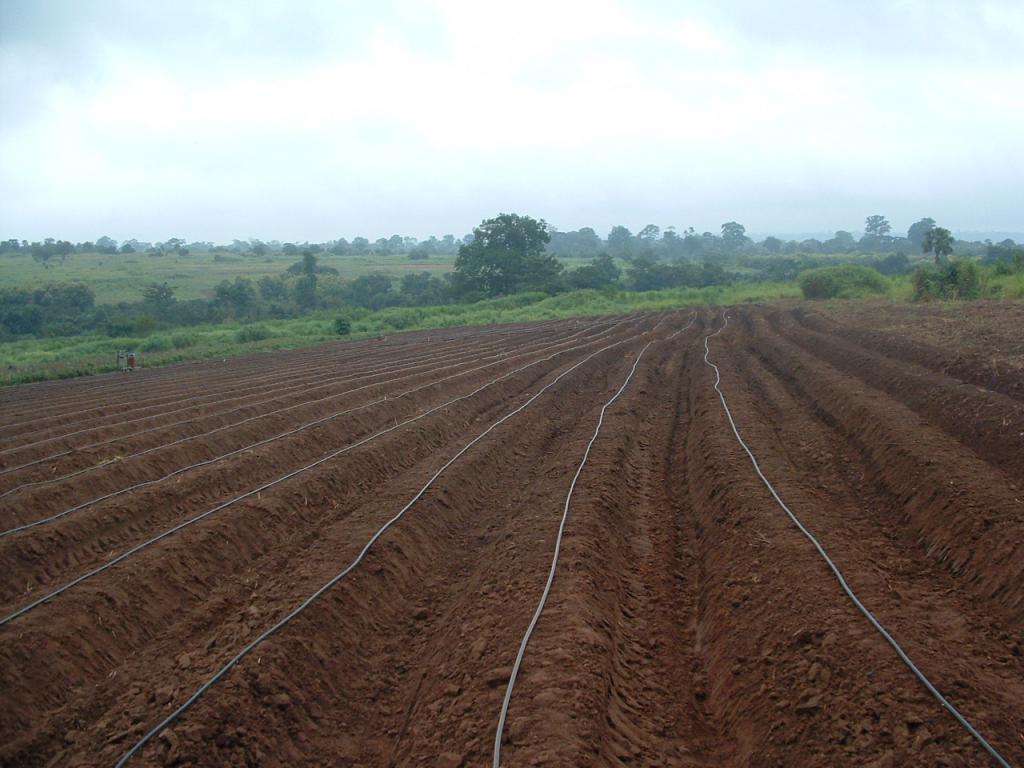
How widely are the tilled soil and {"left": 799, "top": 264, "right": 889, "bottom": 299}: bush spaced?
32.0 m

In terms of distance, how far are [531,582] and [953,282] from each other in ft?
102

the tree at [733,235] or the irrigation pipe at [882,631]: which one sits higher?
the tree at [733,235]

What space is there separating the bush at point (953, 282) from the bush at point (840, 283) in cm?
1167

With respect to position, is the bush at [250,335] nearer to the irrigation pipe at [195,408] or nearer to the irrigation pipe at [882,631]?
the irrigation pipe at [195,408]

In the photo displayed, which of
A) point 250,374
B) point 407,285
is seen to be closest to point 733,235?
point 407,285

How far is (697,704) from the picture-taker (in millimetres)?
5652

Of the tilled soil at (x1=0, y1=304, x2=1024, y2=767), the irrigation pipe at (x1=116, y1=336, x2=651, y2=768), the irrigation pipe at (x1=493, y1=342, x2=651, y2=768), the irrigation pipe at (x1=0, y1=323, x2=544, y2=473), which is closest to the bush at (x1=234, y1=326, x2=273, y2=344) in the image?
the irrigation pipe at (x1=0, y1=323, x2=544, y2=473)

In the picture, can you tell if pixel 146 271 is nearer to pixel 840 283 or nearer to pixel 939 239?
pixel 840 283

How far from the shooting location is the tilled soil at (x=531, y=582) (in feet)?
16.6

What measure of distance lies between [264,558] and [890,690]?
6550 mm

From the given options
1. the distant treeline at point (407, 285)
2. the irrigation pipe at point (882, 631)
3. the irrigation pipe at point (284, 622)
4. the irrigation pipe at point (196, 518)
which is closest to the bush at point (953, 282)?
the distant treeline at point (407, 285)

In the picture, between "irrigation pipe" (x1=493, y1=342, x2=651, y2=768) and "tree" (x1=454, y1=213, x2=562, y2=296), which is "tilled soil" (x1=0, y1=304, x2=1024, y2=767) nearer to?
"irrigation pipe" (x1=493, y1=342, x2=651, y2=768)

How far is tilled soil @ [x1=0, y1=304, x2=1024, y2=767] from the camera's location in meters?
5.05

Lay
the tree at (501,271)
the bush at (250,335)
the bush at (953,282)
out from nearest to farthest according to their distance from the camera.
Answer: the bush at (953,282)
the bush at (250,335)
the tree at (501,271)
